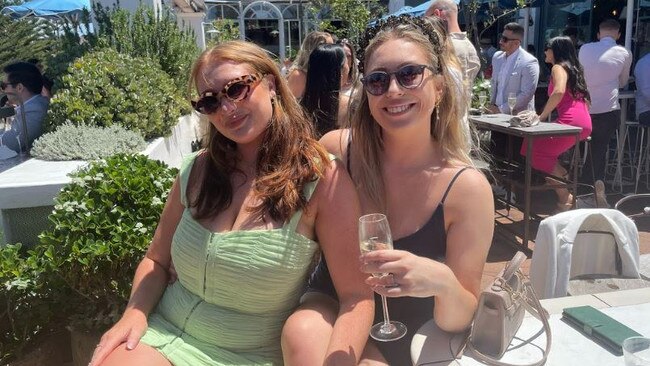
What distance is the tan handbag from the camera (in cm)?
161

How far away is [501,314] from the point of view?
63.1 inches

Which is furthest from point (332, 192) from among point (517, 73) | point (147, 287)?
point (517, 73)

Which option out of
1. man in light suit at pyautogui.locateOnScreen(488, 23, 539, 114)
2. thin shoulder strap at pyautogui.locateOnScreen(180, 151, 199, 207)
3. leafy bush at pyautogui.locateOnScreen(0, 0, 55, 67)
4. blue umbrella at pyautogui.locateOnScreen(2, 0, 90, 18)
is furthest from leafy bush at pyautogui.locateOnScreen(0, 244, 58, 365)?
blue umbrella at pyautogui.locateOnScreen(2, 0, 90, 18)

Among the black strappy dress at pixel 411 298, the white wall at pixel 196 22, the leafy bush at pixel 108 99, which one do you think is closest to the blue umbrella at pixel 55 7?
the white wall at pixel 196 22

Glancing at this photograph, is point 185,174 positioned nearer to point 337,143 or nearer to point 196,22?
point 337,143

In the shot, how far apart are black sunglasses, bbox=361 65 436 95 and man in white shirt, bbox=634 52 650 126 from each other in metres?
5.45

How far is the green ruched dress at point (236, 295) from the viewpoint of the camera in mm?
1884

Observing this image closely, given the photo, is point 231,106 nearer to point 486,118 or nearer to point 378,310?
point 378,310

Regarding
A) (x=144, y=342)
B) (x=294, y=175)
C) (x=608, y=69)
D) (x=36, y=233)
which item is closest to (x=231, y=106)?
(x=294, y=175)

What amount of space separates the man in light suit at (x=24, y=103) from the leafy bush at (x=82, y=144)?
572 mm

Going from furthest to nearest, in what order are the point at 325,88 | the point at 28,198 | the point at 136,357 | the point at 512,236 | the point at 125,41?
1. the point at 125,41
2. the point at 512,236
3. the point at 325,88
4. the point at 28,198
5. the point at 136,357

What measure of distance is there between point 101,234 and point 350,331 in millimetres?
1416

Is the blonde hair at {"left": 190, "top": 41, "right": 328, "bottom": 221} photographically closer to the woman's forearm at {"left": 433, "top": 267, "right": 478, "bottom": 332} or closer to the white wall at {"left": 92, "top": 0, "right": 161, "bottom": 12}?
the woman's forearm at {"left": 433, "top": 267, "right": 478, "bottom": 332}

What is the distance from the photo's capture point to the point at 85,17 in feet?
20.3
